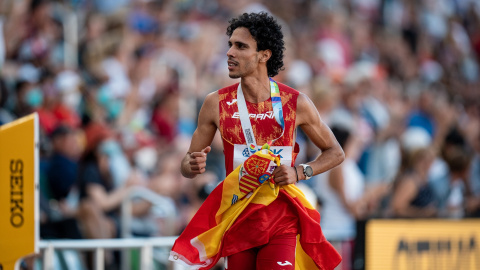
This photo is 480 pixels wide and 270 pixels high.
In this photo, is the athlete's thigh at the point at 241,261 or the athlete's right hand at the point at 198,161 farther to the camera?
the athlete's thigh at the point at 241,261

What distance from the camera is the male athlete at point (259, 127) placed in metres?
5.82

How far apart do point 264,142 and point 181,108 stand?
6.29 meters

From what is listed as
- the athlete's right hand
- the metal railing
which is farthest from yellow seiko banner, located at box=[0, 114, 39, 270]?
the athlete's right hand

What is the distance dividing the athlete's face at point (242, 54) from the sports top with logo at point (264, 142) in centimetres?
20

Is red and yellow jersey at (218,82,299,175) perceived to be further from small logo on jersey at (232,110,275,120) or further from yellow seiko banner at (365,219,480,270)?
yellow seiko banner at (365,219,480,270)

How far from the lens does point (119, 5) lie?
12.6m

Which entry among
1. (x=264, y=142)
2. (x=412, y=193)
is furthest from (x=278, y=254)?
(x=412, y=193)

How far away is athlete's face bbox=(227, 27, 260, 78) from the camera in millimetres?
5867

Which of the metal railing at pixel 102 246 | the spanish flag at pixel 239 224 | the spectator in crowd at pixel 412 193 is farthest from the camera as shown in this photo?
the spectator in crowd at pixel 412 193

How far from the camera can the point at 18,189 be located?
6520 mm

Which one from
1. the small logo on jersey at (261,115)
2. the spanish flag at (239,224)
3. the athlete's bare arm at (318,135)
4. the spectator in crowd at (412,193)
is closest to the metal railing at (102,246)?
the spanish flag at (239,224)

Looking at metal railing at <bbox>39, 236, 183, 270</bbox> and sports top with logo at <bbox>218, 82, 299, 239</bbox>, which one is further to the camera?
metal railing at <bbox>39, 236, 183, 270</bbox>

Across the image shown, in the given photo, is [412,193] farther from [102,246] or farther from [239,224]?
[239,224]

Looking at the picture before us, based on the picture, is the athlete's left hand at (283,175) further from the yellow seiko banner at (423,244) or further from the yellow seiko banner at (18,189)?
the yellow seiko banner at (423,244)
